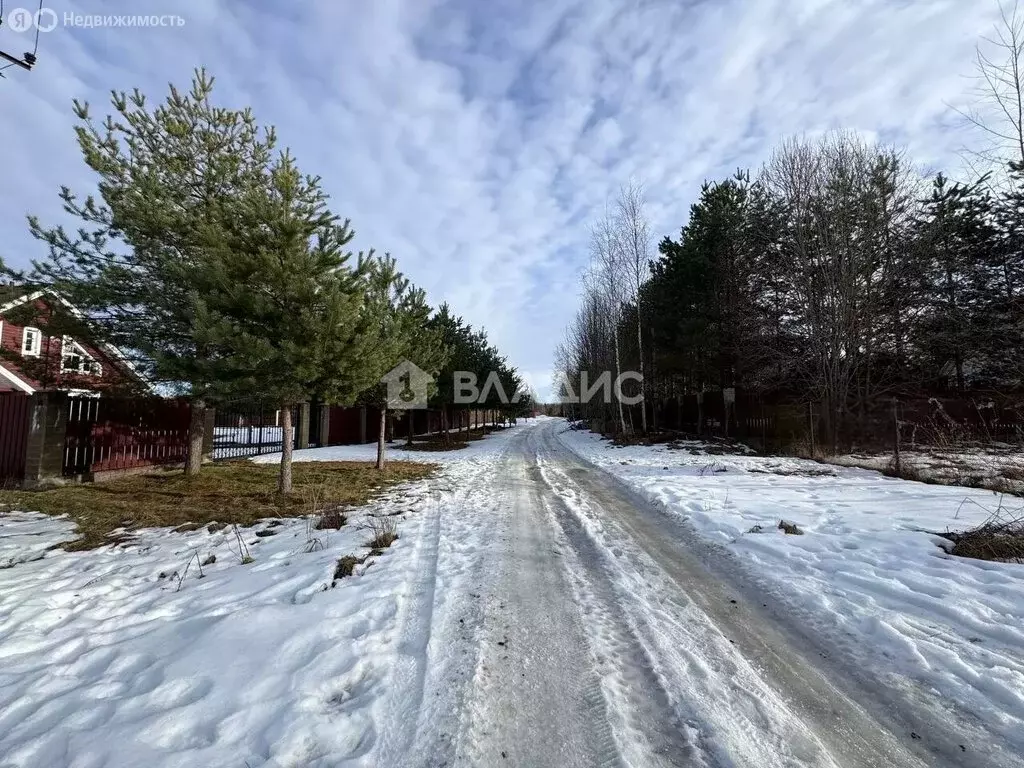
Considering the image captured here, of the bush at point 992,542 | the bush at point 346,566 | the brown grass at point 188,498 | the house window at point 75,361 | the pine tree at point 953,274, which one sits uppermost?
the pine tree at point 953,274

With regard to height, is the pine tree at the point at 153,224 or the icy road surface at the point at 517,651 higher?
the pine tree at the point at 153,224

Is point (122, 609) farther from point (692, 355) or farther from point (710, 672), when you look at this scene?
point (692, 355)

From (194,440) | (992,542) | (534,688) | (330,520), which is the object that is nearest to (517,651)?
(534,688)

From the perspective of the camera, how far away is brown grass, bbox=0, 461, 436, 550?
6523mm

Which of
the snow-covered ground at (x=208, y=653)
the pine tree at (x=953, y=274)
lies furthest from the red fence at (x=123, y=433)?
the pine tree at (x=953, y=274)

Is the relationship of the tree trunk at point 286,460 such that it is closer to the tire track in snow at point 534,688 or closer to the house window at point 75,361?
the house window at point 75,361

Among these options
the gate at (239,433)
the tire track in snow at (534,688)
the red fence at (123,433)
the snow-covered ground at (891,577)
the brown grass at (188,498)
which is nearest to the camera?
the tire track in snow at (534,688)

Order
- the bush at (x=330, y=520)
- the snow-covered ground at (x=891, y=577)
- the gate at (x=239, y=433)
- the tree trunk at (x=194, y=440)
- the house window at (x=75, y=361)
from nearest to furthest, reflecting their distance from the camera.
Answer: the snow-covered ground at (x=891, y=577) → the bush at (x=330, y=520) → the house window at (x=75, y=361) → the tree trunk at (x=194, y=440) → the gate at (x=239, y=433)

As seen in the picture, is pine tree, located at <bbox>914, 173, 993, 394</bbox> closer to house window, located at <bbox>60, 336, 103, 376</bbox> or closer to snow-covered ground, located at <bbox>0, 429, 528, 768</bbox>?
snow-covered ground, located at <bbox>0, 429, 528, 768</bbox>

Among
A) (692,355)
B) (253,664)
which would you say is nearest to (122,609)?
(253,664)

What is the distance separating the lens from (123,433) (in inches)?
421

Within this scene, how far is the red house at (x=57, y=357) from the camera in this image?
8.38 m

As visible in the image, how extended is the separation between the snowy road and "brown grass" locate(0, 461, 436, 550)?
165 inches

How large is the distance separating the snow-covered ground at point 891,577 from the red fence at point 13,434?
12527 millimetres
